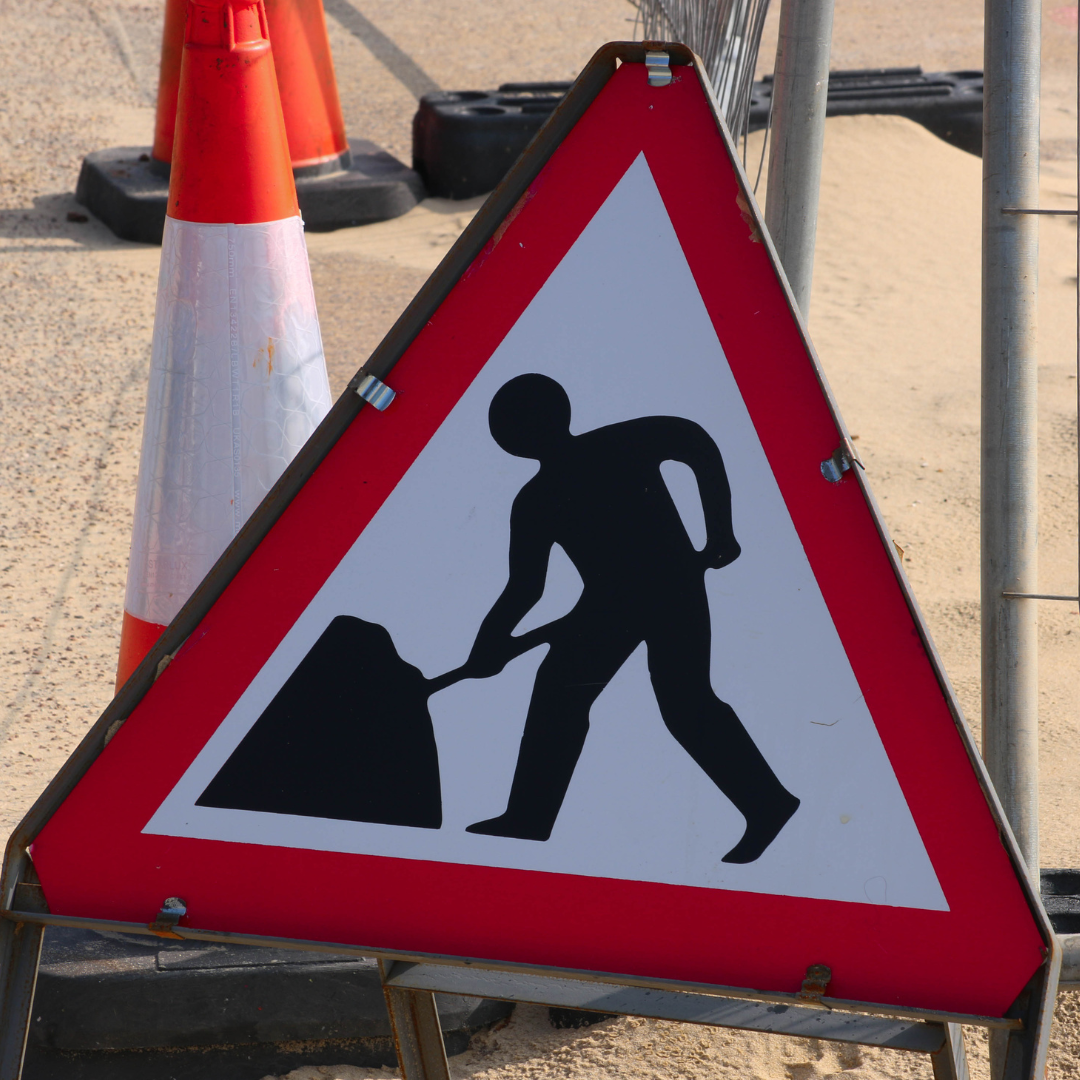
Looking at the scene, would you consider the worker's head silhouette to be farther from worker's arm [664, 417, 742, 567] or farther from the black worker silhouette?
worker's arm [664, 417, 742, 567]

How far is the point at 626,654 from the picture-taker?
48.7 inches

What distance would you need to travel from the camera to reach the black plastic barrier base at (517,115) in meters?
6.78

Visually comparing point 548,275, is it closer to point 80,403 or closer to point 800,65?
point 800,65

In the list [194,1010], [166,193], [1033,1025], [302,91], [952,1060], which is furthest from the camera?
[302,91]

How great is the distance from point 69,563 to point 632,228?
2773 mm

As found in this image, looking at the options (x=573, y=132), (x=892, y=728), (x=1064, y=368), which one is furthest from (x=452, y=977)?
(x=1064, y=368)

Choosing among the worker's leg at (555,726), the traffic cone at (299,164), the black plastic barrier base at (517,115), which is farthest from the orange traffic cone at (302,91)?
the worker's leg at (555,726)

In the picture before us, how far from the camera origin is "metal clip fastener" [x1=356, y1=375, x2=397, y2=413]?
48.4 inches

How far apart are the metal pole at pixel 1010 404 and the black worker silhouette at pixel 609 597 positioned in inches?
24.2

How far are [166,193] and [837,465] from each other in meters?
5.73

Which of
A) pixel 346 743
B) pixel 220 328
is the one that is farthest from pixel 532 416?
pixel 220 328

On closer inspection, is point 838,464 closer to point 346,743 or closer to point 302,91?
point 346,743

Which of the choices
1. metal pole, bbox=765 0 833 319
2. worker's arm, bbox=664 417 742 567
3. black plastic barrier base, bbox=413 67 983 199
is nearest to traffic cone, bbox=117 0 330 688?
metal pole, bbox=765 0 833 319

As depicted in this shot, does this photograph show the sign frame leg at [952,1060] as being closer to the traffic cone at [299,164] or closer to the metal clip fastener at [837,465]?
the metal clip fastener at [837,465]
